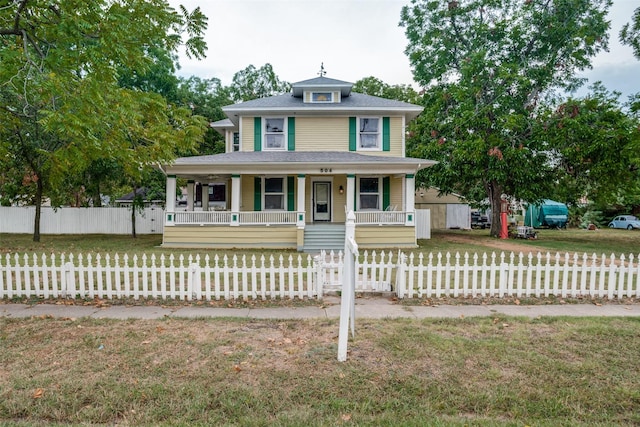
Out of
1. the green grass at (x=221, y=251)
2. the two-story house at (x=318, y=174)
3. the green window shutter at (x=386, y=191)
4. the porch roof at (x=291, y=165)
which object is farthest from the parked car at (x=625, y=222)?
the porch roof at (x=291, y=165)

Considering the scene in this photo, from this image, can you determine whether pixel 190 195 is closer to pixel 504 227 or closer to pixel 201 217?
pixel 201 217

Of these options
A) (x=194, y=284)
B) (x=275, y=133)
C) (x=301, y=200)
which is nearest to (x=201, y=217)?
(x=301, y=200)

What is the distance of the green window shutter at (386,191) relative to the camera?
17.7 meters

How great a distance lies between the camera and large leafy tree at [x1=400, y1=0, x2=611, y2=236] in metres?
18.1

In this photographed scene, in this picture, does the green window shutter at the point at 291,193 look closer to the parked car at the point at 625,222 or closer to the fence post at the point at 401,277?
the fence post at the point at 401,277

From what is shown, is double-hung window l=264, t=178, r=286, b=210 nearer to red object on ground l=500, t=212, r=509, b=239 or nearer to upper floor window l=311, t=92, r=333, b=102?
upper floor window l=311, t=92, r=333, b=102

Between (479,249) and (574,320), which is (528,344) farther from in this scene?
(479,249)

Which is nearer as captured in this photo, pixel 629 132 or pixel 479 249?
pixel 479 249

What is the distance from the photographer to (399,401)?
324cm

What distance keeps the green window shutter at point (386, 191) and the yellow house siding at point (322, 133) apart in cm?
241

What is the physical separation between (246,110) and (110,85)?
11.5 metres

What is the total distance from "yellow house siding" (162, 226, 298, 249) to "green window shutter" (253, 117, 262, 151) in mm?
4553

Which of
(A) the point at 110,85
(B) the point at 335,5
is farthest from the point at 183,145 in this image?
(B) the point at 335,5

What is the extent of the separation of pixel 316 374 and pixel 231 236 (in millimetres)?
12382
